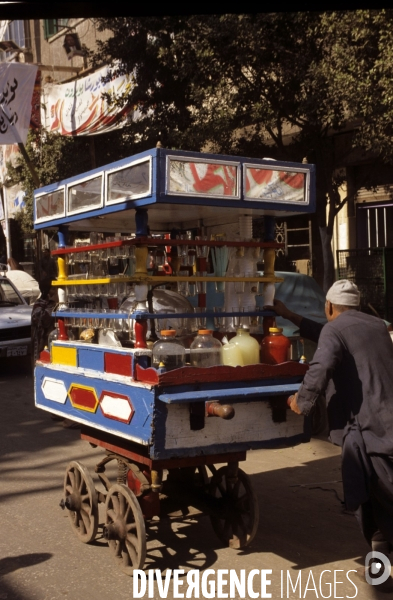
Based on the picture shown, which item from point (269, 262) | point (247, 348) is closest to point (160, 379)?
point (247, 348)

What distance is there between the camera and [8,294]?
1364 centimetres

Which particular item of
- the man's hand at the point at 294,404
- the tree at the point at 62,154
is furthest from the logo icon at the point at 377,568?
the tree at the point at 62,154

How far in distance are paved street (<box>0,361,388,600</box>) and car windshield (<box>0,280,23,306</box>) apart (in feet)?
21.8

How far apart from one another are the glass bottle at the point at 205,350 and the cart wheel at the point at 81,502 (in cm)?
109

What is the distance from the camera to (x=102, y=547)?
4.73 m

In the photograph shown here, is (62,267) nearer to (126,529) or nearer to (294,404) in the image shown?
(126,529)

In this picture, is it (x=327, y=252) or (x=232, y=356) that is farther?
(x=327, y=252)

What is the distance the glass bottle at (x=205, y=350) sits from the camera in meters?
4.36

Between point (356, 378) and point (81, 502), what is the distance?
1986 mm

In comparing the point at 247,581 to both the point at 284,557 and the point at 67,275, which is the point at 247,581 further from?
the point at 67,275

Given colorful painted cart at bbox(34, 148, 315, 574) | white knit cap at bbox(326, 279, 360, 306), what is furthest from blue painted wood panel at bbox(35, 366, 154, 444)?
white knit cap at bbox(326, 279, 360, 306)

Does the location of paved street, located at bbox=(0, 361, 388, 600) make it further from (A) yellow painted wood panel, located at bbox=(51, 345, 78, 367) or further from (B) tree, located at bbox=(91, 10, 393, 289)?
(B) tree, located at bbox=(91, 10, 393, 289)

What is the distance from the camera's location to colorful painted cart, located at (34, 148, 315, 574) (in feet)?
13.0

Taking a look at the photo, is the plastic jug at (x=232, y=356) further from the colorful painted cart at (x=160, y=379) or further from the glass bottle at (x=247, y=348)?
the colorful painted cart at (x=160, y=379)
